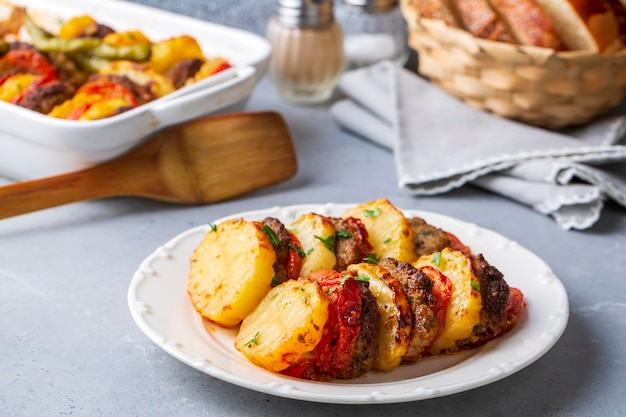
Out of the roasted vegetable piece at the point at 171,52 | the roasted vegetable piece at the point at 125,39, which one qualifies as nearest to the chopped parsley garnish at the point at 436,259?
the roasted vegetable piece at the point at 171,52

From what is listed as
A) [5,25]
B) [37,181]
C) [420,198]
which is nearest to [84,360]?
[37,181]

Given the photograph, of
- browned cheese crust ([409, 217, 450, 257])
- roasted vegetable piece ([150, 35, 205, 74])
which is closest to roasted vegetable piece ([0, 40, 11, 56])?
roasted vegetable piece ([150, 35, 205, 74])

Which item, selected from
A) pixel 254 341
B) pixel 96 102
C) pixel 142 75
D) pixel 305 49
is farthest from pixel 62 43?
pixel 254 341

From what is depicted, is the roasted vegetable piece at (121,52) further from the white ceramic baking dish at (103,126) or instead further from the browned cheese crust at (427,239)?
the browned cheese crust at (427,239)

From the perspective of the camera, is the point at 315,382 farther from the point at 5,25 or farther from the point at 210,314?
the point at 5,25

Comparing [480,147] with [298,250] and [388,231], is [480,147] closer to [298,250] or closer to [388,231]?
[388,231]
